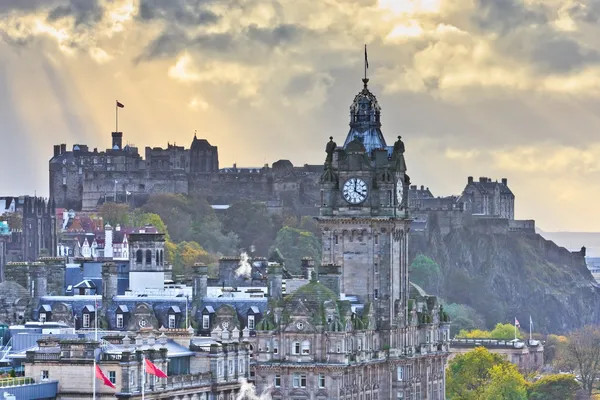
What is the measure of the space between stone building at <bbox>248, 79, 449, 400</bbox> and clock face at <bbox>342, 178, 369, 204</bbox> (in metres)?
0.07

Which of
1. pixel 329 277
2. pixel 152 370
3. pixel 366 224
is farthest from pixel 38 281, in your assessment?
pixel 152 370

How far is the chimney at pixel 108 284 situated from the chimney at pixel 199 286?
5.30 m

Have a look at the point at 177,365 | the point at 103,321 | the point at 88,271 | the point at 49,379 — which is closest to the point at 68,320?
the point at 103,321

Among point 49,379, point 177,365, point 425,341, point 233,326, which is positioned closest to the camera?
point 49,379

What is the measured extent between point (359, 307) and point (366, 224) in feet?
19.9

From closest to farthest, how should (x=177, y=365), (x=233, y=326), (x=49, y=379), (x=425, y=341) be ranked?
(x=49, y=379) → (x=177, y=365) → (x=233, y=326) → (x=425, y=341)

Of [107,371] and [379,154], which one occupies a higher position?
[379,154]

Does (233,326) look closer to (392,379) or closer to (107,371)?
(392,379)

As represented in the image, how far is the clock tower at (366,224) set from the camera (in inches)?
7092

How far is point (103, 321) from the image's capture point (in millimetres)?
176000

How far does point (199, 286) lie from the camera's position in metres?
178

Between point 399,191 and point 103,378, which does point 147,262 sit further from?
point 103,378

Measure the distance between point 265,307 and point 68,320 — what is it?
495 inches

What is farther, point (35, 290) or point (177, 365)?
point (35, 290)
